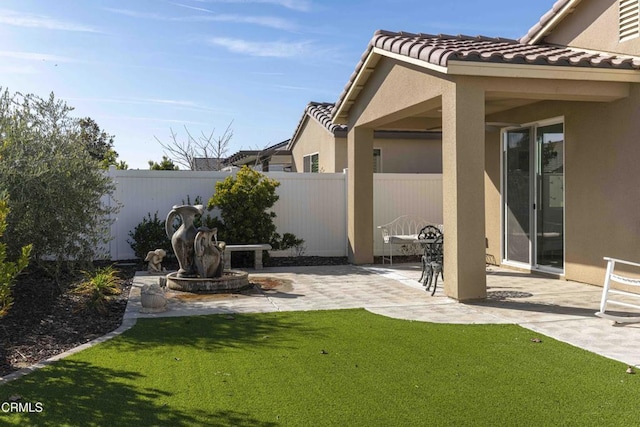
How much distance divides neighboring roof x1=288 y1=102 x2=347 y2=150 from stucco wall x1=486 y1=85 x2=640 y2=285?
668 centimetres

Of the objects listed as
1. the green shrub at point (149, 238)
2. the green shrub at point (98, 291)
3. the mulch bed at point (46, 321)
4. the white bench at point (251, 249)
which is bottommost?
the mulch bed at point (46, 321)

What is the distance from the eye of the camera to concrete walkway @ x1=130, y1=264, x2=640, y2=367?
6434mm

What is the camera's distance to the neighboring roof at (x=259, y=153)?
2310 centimetres

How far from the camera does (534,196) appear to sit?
1103 cm

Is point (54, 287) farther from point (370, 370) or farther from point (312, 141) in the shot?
point (312, 141)

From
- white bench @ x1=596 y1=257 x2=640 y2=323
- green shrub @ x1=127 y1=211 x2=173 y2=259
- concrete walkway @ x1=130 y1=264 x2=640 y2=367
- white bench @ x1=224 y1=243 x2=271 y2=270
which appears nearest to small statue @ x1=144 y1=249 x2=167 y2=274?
concrete walkway @ x1=130 y1=264 x2=640 y2=367

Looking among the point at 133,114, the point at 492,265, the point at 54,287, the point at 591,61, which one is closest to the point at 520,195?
the point at 492,265

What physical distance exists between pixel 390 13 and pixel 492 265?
6.66 metres

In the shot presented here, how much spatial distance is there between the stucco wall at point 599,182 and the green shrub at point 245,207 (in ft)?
19.8

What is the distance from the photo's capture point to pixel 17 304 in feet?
24.6

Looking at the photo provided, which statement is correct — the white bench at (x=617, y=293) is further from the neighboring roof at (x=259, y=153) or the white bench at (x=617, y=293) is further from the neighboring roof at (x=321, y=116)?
the neighboring roof at (x=259, y=153)

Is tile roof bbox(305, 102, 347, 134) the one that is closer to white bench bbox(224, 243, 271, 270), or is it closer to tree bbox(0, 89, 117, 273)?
white bench bbox(224, 243, 271, 270)

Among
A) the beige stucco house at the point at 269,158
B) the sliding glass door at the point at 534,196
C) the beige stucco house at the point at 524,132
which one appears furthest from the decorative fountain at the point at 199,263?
the beige stucco house at the point at 269,158

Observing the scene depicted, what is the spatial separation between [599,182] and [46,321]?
8.65m
